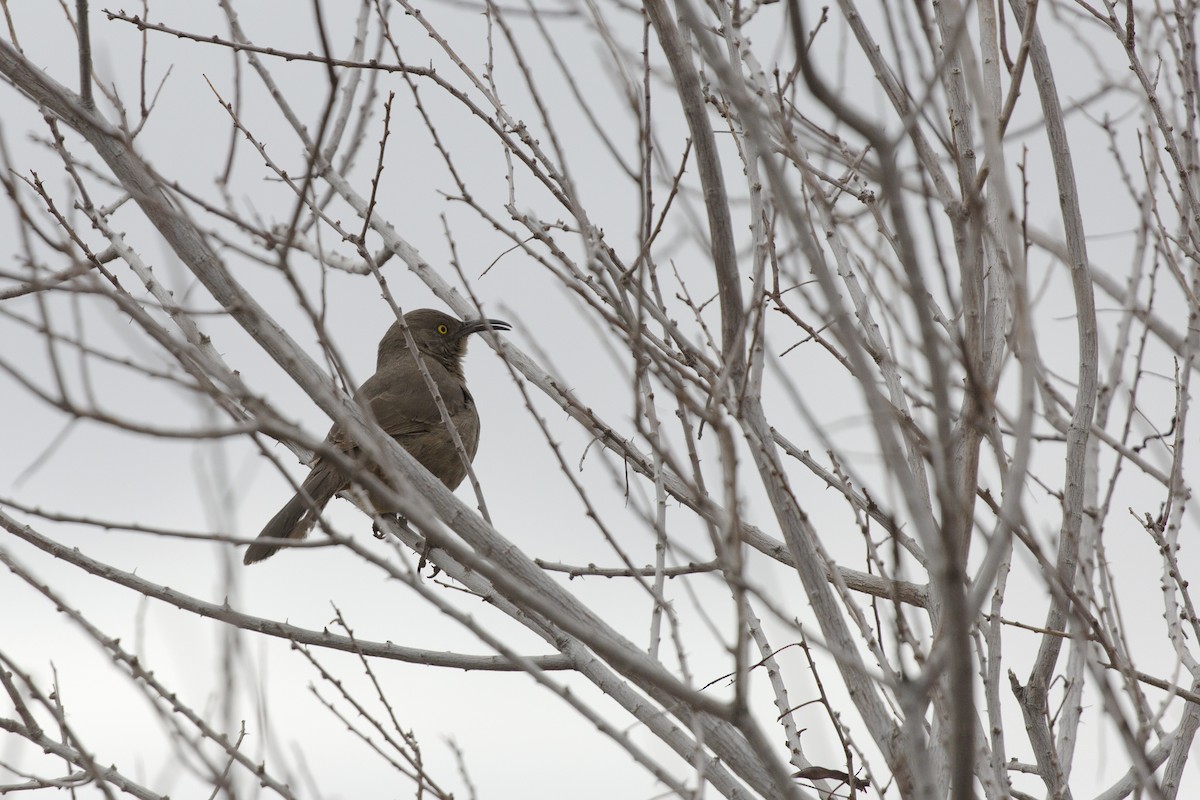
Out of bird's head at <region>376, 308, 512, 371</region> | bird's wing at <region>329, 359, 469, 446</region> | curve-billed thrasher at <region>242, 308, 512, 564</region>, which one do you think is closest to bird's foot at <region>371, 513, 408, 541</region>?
curve-billed thrasher at <region>242, 308, 512, 564</region>

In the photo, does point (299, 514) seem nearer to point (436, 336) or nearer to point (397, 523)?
point (397, 523)

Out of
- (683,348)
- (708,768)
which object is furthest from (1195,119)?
(708,768)

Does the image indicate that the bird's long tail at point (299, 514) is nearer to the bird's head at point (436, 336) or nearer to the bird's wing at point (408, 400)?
the bird's wing at point (408, 400)

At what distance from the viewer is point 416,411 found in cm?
753

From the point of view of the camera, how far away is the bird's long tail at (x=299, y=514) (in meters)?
6.37

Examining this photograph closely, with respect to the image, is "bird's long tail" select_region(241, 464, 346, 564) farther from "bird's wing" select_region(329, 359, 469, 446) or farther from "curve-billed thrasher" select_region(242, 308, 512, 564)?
"bird's wing" select_region(329, 359, 469, 446)

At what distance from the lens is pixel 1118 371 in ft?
13.5

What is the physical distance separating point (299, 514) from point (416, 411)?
1.13 m

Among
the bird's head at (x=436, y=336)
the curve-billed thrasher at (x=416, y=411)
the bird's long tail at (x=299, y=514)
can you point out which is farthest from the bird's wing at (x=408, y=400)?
the bird's long tail at (x=299, y=514)

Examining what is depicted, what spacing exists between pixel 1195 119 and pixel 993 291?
1598mm

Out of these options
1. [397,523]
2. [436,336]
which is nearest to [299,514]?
[397,523]

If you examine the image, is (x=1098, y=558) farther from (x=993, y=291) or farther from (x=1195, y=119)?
(x=1195, y=119)

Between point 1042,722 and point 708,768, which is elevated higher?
point 1042,722

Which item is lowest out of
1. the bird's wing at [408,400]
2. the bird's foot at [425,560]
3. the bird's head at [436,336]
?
the bird's foot at [425,560]
